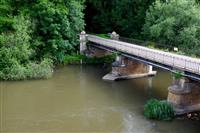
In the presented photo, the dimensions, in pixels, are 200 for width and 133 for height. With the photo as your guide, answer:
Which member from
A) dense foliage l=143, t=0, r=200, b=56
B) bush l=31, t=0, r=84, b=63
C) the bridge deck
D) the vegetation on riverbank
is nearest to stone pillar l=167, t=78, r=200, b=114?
the bridge deck

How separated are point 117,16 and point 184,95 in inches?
1137

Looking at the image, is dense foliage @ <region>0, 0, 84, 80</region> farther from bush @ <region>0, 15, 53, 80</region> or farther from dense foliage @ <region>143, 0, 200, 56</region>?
dense foliage @ <region>143, 0, 200, 56</region>

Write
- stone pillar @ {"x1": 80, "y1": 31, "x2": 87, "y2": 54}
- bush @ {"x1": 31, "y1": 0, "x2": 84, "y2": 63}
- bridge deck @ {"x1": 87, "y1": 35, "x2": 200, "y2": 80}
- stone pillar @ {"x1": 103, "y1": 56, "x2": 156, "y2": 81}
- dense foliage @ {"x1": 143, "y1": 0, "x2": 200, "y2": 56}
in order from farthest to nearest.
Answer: stone pillar @ {"x1": 80, "y1": 31, "x2": 87, "y2": 54} < bush @ {"x1": 31, "y1": 0, "x2": 84, "y2": 63} < stone pillar @ {"x1": 103, "y1": 56, "x2": 156, "y2": 81} < dense foliage @ {"x1": 143, "y1": 0, "x2": 200, "y2": 56} < bridge deck @ {"x1": 87, "y1": 35, "x2": 200, "y2": 80}

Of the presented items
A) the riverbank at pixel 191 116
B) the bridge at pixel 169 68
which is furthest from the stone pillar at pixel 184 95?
the riverbank at pixel 191 116

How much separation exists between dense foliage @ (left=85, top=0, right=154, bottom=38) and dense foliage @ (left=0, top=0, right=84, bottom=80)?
870cm

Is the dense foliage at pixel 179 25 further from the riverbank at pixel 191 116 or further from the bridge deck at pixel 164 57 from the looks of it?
the riverbank at pixel 191 116

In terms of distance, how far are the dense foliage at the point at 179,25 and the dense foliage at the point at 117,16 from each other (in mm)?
8780

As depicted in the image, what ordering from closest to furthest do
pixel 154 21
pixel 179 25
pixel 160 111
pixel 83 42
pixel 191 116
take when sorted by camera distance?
pixel 160 111, pixel 191 116, pixel 179 25, pixel 154 21, pixel 83 42

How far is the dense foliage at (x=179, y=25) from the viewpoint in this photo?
39.3 m

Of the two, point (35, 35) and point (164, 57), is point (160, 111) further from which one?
point (35, 35)

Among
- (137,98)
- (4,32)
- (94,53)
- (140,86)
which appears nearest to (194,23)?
(140,86)

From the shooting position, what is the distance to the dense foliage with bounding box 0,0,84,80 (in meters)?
41.2

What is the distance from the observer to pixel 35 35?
45969 millimetres

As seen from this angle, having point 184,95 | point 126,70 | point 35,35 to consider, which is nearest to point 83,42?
point 35,35
